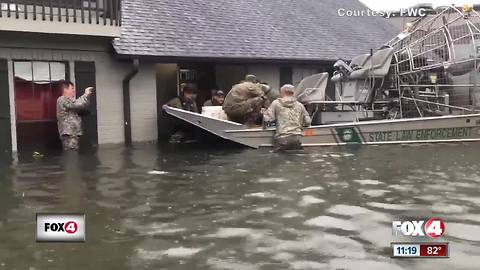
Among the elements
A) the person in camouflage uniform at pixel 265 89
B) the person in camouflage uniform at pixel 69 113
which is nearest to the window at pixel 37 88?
the person in camouflage uniform at pixel 69 113

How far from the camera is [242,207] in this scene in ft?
22.2

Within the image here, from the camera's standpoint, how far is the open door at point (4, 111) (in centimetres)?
1267

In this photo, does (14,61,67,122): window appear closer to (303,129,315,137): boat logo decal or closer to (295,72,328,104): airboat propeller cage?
(295,72,328,104): airboat propeller cage

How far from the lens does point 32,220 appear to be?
6.14 metres

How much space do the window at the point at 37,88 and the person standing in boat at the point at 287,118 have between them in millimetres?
5274

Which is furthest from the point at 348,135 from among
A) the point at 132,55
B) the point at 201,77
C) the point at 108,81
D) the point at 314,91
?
the point at 201,77

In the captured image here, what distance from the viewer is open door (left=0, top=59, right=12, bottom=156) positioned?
1267cm

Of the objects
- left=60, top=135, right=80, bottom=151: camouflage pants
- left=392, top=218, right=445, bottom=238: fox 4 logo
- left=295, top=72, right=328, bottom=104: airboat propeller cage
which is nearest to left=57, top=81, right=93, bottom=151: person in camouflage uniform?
left=60, top=135, right=80, bottom=151: camouflage pants

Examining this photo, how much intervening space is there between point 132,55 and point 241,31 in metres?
4.95

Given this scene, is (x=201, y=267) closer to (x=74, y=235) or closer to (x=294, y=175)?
(x=74, y=235)

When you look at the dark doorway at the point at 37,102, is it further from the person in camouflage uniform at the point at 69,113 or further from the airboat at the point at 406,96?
the airboat at the point at 406,96

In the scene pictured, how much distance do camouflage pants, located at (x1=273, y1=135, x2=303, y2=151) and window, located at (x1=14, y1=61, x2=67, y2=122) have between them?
18.3ft

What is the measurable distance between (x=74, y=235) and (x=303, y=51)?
14394 mm

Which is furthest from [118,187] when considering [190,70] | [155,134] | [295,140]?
[190,70]
